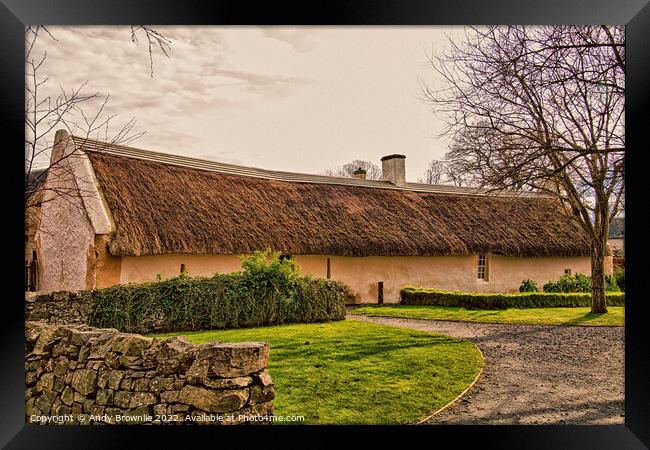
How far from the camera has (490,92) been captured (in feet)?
24.6

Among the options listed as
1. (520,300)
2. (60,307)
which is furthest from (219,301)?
(520,300)

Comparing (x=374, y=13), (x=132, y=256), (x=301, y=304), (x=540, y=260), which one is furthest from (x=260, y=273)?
(x=540, y=260)

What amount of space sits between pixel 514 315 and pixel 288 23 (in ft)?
25.2

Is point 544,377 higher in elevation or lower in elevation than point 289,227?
lower

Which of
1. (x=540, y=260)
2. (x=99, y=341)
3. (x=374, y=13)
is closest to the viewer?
(x=374, y=13)

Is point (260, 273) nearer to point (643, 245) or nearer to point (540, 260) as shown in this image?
point (643, 245)

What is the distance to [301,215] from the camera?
12711mm

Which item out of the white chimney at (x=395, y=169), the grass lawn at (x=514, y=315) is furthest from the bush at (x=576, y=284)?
the white chimney at (x=395, y=169)

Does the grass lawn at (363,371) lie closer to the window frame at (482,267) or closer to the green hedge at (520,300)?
the green hedge at (520,300)

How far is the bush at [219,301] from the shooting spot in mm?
7457

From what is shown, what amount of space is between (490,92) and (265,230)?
5.92 m

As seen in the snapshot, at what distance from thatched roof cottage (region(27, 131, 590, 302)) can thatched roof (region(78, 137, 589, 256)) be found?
1.2 inches

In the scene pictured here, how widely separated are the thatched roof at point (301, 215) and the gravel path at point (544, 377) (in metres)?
4.65

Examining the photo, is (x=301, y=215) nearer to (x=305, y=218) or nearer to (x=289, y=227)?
(x=305, y=218)
